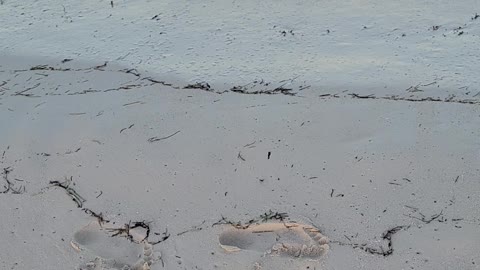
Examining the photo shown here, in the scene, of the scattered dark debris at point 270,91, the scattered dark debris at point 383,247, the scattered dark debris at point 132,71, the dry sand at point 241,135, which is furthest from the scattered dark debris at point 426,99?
the scattered dark debris at point 132,71

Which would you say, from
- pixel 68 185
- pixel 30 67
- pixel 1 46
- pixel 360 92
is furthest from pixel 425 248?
pixel 1 46

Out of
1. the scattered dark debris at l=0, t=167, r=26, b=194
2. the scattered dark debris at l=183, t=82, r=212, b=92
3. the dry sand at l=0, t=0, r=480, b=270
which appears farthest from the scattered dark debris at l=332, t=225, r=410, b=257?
the scattered dark debris at l=0, t=167, r=26, b=194

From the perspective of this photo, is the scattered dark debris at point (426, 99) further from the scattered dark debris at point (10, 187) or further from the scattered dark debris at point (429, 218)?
the scattered dark debris at point (10, 187)

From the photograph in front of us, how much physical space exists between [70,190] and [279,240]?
2.97ft

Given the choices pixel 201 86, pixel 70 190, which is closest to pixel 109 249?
pixel 70 190

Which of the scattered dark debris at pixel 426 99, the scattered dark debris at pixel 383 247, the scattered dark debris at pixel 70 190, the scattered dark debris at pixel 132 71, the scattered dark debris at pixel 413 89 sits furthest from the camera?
the scattered dark debris at pixel 132 71

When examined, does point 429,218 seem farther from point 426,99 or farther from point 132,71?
point 132,71

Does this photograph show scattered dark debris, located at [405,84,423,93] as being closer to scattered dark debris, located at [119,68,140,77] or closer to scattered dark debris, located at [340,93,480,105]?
scattered dark debris, located at [340,93,480,105]

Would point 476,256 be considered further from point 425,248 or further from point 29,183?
point 29,183

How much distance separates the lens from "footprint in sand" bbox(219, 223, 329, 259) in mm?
2176

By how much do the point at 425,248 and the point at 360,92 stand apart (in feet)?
3.26

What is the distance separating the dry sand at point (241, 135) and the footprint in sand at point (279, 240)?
25 mm

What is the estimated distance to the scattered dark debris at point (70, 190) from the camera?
2.44 metres

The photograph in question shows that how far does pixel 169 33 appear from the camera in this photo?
3545mm
